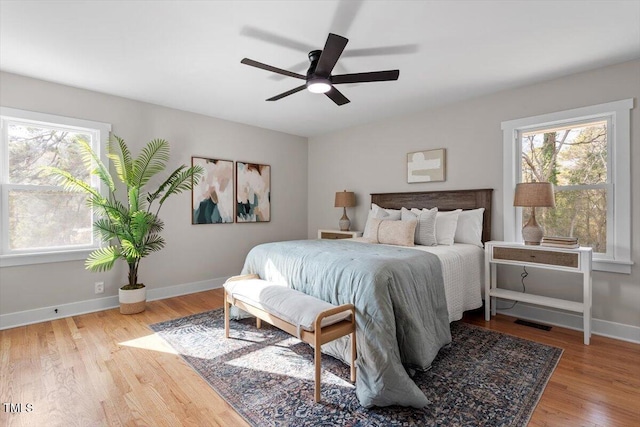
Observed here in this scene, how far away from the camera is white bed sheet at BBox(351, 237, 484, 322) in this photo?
2.64 meters

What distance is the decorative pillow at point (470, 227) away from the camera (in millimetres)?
3369

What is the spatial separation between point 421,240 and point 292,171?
2.89 m

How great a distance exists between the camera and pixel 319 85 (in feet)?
7.95

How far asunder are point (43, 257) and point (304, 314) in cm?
300

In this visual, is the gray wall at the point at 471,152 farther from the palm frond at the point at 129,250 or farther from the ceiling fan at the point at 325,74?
the palm frond at the point at 129,250

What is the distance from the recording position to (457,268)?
2781 millimetres

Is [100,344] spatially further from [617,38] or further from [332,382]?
[617,38]

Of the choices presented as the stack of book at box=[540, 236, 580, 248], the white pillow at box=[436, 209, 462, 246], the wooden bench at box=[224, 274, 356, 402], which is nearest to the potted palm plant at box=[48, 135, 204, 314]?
the wooden bench at box=[224, 274, 356, 402]

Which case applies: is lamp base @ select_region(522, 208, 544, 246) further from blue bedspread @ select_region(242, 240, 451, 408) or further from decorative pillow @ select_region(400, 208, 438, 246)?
blue bedspread @ select_region(242, 240, 451, 408)

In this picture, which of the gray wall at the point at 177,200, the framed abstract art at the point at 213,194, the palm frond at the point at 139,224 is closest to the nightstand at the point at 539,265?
the gray wall at the point at 177,200

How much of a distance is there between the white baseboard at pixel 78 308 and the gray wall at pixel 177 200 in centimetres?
5

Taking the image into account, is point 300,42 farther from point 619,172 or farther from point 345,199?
point 619,172

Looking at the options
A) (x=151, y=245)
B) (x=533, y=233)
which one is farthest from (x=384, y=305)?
(x=151, y=245)

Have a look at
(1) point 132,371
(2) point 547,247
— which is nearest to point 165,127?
(1) point 132,371
